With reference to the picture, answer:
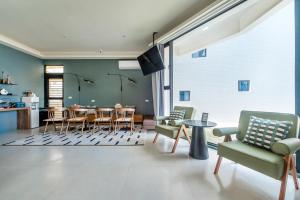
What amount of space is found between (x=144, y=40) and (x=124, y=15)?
1.73 meters

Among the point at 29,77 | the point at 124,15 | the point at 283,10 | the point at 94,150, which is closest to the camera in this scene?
the point at 283,10

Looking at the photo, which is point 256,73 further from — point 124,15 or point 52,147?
point 52,147

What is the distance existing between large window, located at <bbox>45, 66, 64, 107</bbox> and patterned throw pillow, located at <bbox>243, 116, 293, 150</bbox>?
6.67 meters

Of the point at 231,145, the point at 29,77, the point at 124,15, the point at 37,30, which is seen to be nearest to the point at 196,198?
the point at 231,145

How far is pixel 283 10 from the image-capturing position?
268 cm

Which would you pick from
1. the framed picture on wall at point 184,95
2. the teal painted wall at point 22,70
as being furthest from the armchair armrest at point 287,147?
the teal painted wall at point 22,70

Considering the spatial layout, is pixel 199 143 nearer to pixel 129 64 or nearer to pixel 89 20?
pixel 89 20

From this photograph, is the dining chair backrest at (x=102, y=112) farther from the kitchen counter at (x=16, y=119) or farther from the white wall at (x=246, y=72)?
the kitchen counter at (x=16, y=119)

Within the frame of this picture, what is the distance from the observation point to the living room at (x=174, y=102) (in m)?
2.00

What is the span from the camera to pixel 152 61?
15.6 feet

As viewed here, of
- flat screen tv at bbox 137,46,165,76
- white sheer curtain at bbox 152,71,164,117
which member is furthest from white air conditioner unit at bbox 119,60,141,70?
white sheer curtain at bbox 152,71,164,117

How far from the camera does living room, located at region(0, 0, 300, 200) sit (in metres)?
2.00

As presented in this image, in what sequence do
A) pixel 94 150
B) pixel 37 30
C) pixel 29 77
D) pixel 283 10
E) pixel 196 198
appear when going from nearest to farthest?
1. pixel 196 198
2. pixel 283 10
3. pixel 94 150
4. pixel 37 30
5. pixel 29 77

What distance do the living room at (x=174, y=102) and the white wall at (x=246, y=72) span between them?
2cm
